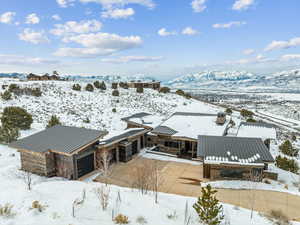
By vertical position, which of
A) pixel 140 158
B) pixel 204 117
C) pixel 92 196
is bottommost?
pixel 140 158

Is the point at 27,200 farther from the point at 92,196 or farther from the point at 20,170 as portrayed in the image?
the point at 20,170

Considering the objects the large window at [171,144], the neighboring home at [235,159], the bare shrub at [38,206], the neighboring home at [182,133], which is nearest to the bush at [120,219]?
the bare shrub at [38,206]

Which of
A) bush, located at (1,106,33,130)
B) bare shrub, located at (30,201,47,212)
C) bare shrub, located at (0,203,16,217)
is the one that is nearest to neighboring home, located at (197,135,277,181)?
bare shrub, located at (30,201,47,212)

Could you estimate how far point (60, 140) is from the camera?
515 inches

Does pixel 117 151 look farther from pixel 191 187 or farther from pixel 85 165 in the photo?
pixel 191 187

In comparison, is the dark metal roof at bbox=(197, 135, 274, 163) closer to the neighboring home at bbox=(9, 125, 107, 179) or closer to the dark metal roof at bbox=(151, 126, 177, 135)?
the dark metal roof at bbox=(151, 126, 177, 135)

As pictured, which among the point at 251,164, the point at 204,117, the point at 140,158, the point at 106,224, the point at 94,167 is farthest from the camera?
the point at 204,117

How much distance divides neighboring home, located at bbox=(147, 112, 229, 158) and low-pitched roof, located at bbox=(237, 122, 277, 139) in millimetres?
1627

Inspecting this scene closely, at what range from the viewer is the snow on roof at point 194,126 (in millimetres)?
17561

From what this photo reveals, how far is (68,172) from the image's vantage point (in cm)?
1230

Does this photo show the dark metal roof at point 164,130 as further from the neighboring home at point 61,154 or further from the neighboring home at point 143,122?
the neighboring home at point 61,154

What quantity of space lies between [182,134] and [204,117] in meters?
6.06

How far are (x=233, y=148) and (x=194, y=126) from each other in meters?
6.12

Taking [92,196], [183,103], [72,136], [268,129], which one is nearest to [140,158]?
[72,136]
